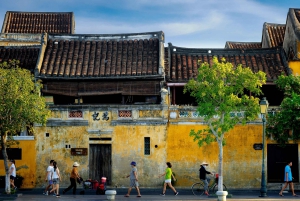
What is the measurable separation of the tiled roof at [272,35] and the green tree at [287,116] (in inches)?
419

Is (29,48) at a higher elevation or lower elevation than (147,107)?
higher

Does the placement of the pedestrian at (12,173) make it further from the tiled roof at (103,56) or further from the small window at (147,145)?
the small window at (147,145)

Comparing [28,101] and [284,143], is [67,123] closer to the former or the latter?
[28,101]

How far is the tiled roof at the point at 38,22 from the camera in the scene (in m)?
49.8

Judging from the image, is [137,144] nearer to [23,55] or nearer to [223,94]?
[223,94]

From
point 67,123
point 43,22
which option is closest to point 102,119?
point 67,123

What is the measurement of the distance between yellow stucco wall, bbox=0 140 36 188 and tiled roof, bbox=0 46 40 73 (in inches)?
205

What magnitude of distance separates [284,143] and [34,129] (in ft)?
42.4

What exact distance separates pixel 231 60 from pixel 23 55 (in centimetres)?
1238

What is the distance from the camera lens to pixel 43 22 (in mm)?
50625

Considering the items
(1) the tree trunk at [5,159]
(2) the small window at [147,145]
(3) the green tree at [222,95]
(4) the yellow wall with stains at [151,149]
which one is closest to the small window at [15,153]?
(4) the yellow wall with stains at [151,149]

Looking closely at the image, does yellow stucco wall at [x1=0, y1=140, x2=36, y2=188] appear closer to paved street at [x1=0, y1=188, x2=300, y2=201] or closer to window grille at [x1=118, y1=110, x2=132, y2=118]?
paved street at [x1=0, y1=188, x2=300, y2=201]

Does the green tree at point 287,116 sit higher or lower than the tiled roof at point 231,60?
lower

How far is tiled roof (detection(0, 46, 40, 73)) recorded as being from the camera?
3541cm
